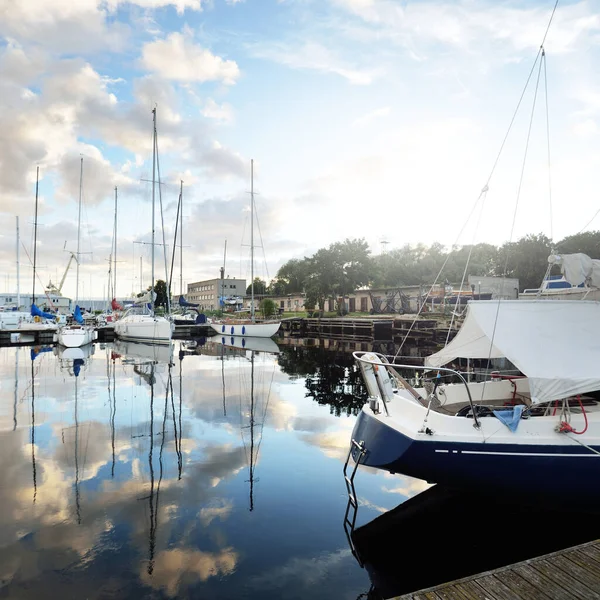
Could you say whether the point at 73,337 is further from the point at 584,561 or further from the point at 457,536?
the point at 584,561

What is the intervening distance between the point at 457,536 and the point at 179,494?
4.55 metres

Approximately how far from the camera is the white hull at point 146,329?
1426 inches

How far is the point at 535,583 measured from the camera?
406 centimetres

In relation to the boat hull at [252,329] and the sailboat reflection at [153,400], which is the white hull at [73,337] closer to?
the sailboat reflection at [153,400]

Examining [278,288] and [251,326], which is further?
[278,288]

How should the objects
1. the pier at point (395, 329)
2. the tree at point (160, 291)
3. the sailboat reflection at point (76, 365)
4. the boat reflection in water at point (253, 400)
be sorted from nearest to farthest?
the sailboat reflection at point (76, 365), the boat reflection in water at point (253, 400), the pier at point (395, 329), the tree at point (160, 291)

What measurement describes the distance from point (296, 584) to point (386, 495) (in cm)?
291

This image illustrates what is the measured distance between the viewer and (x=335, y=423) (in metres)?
12.3

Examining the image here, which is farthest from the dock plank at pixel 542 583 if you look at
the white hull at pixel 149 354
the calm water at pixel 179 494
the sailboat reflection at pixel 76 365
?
the white hull at pixel 149 354

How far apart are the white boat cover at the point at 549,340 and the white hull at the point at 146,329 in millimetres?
31065

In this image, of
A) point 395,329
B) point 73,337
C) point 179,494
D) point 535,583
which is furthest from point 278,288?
point 535,583

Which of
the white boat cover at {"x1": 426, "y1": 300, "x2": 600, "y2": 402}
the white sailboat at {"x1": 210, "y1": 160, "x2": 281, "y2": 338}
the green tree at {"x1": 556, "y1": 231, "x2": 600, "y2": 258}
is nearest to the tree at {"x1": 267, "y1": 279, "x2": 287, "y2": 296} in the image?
the white sailboat at {"x1": 210, "y1": 160, "x2": 281, "y2": 338}

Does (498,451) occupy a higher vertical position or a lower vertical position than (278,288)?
lower

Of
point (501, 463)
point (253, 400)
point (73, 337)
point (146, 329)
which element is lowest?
point (253, 400)
